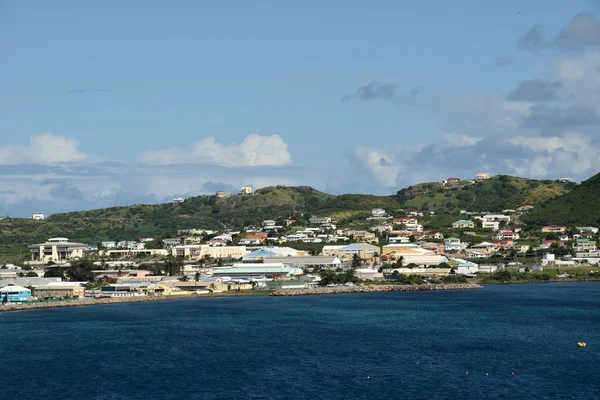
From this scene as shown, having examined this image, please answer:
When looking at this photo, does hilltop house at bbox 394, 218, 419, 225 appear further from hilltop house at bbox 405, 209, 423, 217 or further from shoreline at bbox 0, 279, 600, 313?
shoreline at bbox 0, 279, 600, 313

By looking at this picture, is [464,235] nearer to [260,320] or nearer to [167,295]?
[167,295]

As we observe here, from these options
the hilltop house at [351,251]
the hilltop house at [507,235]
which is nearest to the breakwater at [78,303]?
the hilltop house at [351,251]

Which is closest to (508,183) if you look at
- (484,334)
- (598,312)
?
(598,312)

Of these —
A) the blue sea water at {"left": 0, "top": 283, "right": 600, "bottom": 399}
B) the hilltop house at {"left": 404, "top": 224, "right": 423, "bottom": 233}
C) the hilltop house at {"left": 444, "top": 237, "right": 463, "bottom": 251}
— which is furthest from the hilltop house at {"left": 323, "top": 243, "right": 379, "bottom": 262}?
the blue sea water at {"left": 0, "top": 283, "right": 600, "bottom": 399}

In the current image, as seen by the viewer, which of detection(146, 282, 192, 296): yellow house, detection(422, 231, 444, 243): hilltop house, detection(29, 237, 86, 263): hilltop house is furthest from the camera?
detection(422, 231, 444, 243): hilltop house

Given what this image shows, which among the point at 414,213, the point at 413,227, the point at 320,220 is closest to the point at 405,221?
the point at 413,227
